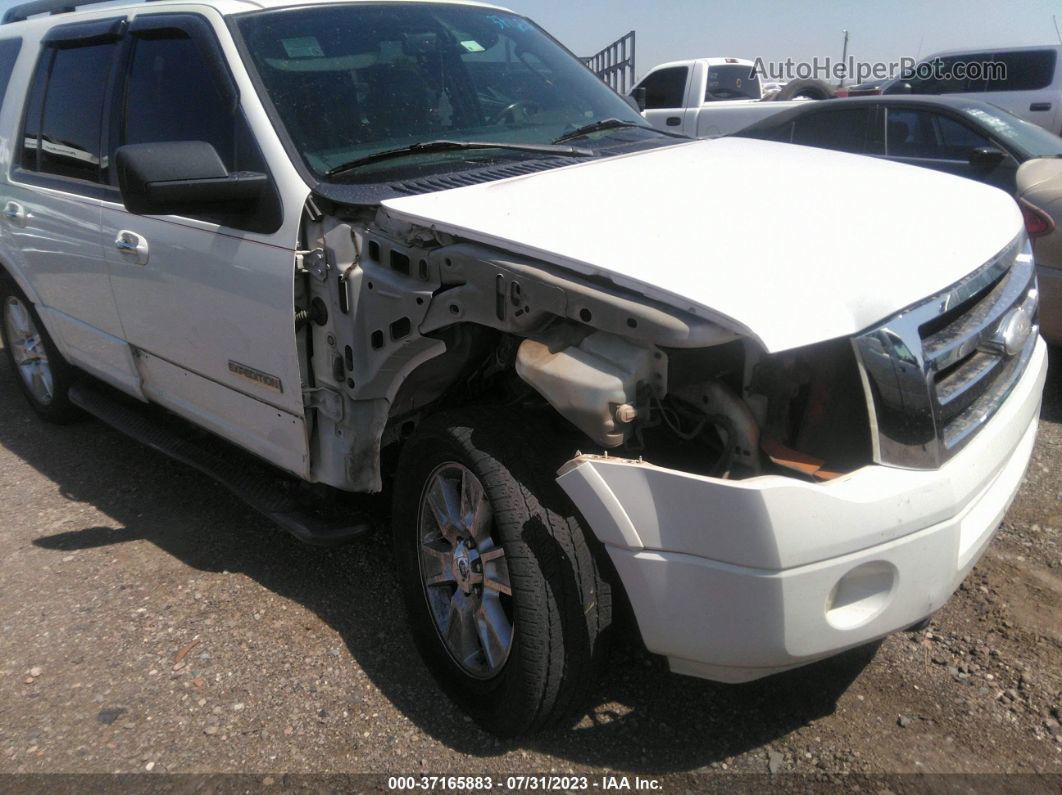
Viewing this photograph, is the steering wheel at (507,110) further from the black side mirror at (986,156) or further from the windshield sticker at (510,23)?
the black side mirror at (986,156)

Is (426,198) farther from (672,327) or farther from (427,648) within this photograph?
(427,648)

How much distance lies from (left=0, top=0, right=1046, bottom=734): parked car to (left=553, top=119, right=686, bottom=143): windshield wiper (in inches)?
0.9

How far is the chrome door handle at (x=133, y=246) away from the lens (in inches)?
139

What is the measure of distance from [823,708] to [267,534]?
231cm

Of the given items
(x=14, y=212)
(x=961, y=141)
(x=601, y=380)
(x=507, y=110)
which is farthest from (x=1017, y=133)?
(x=14, y=212)

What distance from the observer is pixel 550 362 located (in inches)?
87.0

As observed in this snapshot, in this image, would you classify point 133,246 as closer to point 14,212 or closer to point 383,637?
point 14,212

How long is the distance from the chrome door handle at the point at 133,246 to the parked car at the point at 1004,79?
997 cm

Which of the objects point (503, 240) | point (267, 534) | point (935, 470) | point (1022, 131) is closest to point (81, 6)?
point (267, 534)

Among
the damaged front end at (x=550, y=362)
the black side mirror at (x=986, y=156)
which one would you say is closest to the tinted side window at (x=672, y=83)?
the black side mirror at (x=986, y=156)

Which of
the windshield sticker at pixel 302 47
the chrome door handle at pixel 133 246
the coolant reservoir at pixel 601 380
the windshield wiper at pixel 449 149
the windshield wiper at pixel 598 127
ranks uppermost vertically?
the windshield sticker at pixel 302 47

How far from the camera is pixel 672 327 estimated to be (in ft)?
6.52

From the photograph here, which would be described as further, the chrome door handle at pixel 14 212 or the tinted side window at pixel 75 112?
the chrome door handle at pixel 14 212

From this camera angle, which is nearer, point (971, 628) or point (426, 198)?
point (426, 198)
